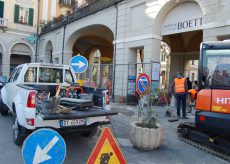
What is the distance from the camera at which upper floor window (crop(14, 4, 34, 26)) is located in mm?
26525

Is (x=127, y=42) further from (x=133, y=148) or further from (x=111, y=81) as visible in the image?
(x=133, y=148)

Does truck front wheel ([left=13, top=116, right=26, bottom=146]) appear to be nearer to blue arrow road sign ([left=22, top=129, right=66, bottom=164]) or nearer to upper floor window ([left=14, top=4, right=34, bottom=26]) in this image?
blue arrow road sign ([left=22, top=129, right=66, bottom=164])

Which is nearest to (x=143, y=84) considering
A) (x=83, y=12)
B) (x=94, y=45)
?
(x=83, y=12)

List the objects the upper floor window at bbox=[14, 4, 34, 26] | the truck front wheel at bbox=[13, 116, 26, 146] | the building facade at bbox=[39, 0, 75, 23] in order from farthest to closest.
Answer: the building facade at bbox=[39, 0, 75, 23] → the upper floor window at bbox=[14, 4, 34, 26] → the truck front wheel at bbox=[13, 116, 26, 146]

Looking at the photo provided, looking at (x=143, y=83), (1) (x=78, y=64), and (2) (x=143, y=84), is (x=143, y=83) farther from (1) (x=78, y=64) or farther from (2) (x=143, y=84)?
(1) (x=78, y=64)

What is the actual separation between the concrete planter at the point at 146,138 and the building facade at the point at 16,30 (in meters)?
A: 24.5

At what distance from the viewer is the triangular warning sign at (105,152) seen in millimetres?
2916

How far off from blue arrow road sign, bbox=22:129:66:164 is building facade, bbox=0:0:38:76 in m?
26.1

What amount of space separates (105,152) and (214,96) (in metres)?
3.11

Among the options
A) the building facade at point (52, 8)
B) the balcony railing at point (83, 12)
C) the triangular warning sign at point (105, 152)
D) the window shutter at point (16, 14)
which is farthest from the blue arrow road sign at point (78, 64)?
the window shutter at point (16, 14)

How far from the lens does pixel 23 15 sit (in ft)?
89.4

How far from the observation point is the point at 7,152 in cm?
487

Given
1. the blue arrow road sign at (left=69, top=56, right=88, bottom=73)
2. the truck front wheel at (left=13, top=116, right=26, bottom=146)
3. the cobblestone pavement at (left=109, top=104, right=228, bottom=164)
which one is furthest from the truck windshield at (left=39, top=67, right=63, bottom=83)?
the cobblestone pavement at (left=109, top=104, right=228, bottom=164)

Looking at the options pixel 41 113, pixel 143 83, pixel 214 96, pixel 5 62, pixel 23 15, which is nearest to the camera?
pixel 41 113
